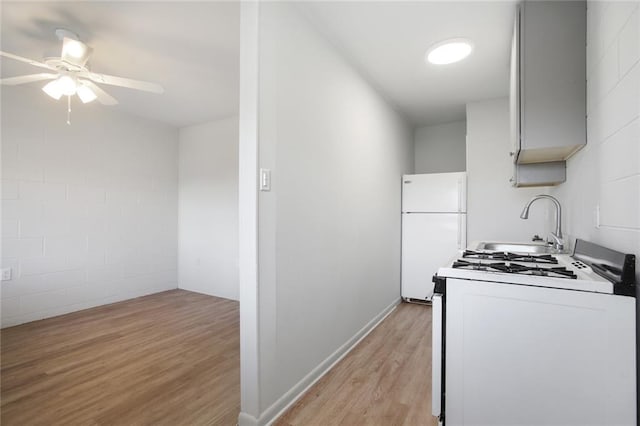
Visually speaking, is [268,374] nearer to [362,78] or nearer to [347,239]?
[347,239]

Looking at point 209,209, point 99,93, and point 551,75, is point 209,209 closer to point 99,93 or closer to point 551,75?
point 99,93

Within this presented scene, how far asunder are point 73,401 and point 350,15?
9.52 feet

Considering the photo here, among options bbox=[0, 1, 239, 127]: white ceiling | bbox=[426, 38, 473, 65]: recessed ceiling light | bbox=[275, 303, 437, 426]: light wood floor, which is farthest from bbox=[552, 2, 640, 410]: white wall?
bbox=[0, 1, 239, 127]: white ceiling

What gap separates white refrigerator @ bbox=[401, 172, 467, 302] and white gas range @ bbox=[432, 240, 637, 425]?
213 centimetres

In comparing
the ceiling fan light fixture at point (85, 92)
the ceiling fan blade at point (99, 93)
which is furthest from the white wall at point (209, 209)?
the ceiling fan light fixture at point (85, 92)

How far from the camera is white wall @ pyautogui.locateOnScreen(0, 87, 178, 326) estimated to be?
305 centimetres

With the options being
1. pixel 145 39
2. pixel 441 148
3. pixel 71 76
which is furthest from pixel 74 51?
pixel 441 148

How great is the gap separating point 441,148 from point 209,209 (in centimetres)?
343

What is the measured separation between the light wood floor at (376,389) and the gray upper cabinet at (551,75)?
161 centimetres

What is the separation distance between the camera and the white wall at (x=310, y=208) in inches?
64.0

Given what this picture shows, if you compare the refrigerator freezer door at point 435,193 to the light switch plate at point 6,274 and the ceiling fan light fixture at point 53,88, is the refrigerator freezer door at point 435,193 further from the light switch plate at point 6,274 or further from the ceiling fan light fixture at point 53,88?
the light switch plate at point 6,274

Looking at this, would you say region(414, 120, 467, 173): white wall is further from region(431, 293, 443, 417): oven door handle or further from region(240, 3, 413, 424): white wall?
region(431, 293, 443, 417): oven door handle

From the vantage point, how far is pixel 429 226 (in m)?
3.66

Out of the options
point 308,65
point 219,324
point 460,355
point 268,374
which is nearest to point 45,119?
point 219,324
